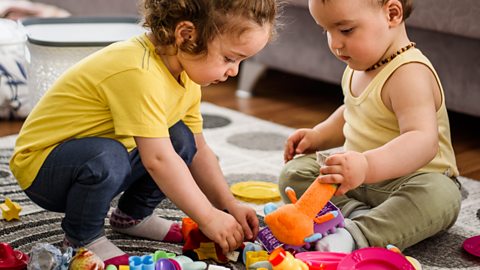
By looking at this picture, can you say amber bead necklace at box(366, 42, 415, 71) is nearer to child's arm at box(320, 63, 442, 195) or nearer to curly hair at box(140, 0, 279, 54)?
child's arm at box(320, 63, 442, 195)

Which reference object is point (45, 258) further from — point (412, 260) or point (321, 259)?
point (412, 260)

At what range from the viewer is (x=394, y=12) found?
3.90 feet

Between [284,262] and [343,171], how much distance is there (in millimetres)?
149

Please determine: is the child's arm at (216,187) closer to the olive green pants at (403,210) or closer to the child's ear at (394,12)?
the olive green pants at (403,210)

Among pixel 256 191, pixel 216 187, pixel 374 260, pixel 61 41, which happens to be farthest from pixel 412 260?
pixel 61 41

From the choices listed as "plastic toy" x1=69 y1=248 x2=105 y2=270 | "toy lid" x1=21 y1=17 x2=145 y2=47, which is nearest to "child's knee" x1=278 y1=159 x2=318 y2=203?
"plastic toy" x1=69 y1=248 x2=105 y2=270

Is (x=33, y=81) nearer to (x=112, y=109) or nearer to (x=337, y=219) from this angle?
(x=112, y=109)

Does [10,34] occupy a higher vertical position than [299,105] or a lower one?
higher

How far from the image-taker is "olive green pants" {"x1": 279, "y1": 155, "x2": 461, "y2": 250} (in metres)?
1.13

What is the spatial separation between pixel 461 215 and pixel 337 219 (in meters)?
0.33

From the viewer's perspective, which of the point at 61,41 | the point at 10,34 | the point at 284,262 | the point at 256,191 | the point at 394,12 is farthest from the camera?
the point at 10,34

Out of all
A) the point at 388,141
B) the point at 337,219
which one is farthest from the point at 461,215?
the point at 337,219

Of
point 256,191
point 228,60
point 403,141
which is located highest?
point 228,60

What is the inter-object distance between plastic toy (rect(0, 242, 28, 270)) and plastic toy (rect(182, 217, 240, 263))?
23 centimetres
